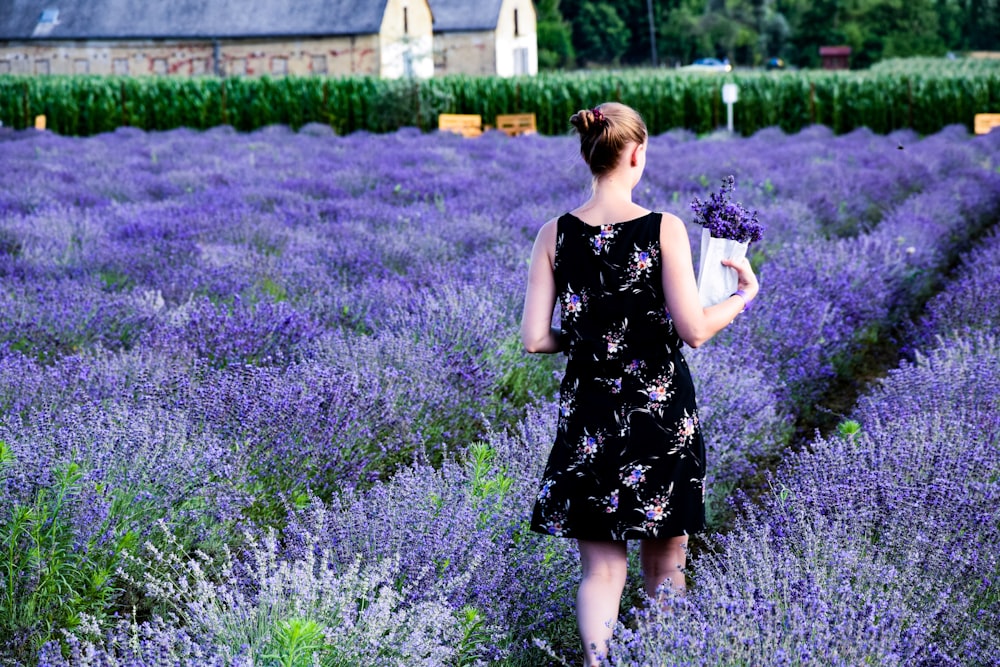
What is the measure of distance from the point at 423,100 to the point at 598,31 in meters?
54.0

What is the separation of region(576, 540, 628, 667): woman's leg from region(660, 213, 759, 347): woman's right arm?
53cm

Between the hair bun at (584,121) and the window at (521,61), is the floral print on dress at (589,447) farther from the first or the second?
the window at (521,61)

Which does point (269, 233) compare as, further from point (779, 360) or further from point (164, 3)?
point (164, 3)

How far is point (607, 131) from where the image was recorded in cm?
263

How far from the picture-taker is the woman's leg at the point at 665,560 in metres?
2.80

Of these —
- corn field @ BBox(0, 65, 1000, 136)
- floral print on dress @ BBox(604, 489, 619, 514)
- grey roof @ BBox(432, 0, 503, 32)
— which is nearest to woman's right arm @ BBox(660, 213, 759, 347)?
floral print on dress @ BBox(604, 489, 619, 514)

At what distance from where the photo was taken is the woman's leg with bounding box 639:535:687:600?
280 cm

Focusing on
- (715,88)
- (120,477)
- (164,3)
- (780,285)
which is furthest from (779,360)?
(164,3)

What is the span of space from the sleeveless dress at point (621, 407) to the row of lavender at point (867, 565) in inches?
9.2

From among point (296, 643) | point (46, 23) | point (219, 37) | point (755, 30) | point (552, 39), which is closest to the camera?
point (296, 643)

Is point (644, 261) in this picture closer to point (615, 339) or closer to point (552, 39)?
point (615, 339)

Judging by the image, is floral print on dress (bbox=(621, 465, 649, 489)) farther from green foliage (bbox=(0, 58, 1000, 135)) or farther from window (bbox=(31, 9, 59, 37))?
window (bbox=(31, 9, 59, 37))

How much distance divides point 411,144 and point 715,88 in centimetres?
1431

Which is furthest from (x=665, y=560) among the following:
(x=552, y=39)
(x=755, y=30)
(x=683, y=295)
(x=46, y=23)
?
(x=755, y=30)
